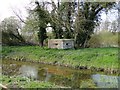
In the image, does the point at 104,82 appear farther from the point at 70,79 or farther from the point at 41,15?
the point at 41,15

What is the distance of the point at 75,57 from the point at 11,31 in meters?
12.3

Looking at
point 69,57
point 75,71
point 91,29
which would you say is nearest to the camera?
point 75,71

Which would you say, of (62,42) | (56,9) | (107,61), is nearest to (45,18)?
(56,9)

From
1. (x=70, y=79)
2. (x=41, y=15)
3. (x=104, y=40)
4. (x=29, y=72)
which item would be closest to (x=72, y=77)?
(x=70, y=79)

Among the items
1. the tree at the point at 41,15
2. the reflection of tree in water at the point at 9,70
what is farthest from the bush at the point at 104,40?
the reflection of tree in water at the point at 9,70

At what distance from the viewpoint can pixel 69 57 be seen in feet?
60.0

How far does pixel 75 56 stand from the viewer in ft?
59.6

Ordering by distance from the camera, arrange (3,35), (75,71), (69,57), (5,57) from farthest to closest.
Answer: (3,35)
(5,57)
(69,57)
(75,71)

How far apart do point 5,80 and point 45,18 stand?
51.4ft

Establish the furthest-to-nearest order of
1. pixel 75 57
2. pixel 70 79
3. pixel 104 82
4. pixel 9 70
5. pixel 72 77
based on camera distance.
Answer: pixel 75 57 < pixel 9 70 < pixel 72 77 < pixel 70 79 < pixel 104 82

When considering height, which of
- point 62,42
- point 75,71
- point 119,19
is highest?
point 119,19

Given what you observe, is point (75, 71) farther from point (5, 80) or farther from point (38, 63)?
point (5, 80)

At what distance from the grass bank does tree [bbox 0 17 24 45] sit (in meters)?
4.63

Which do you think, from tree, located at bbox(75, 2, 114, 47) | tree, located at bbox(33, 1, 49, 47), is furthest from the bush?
tree, located at bbox(33, 1, 49, 47)
